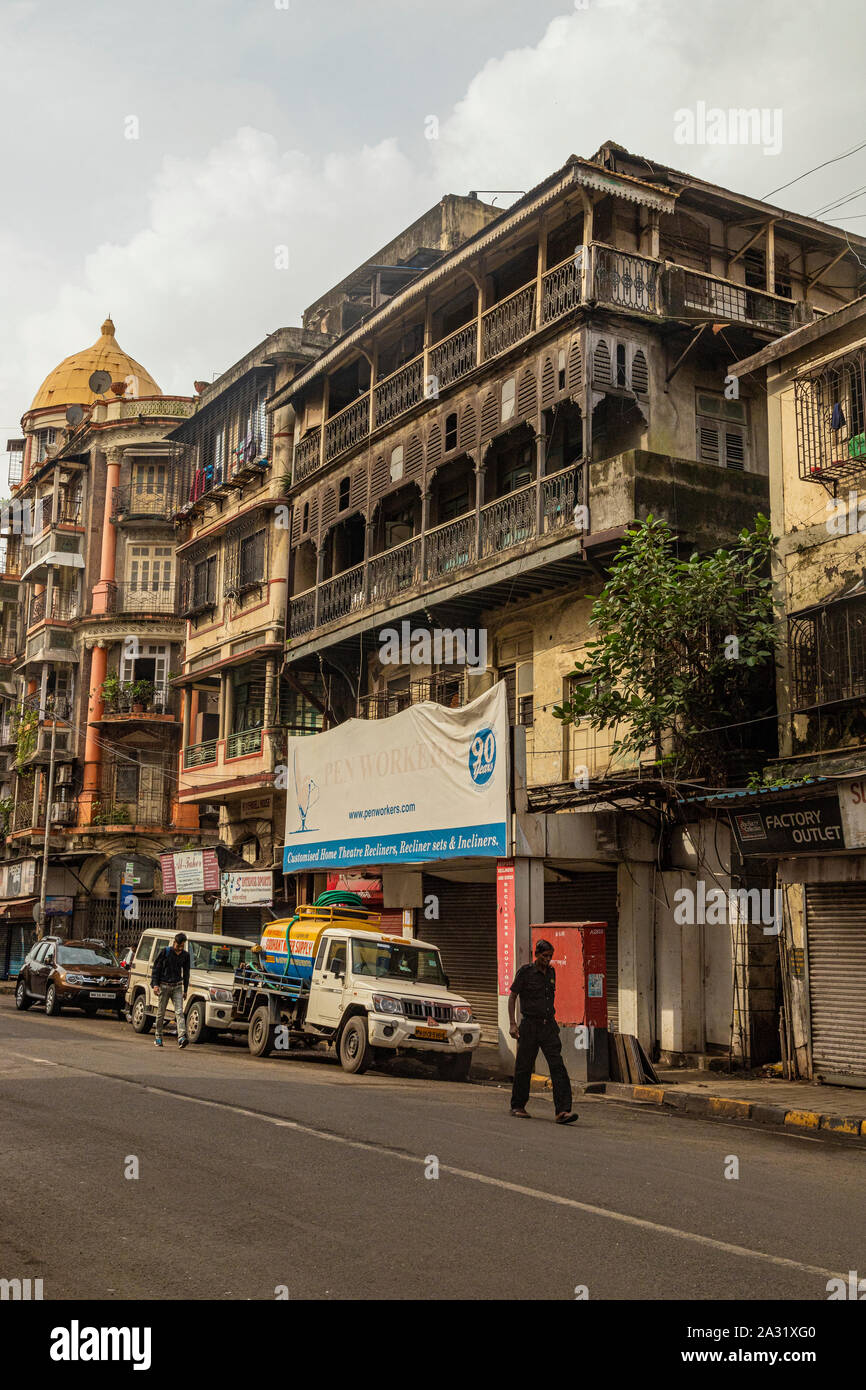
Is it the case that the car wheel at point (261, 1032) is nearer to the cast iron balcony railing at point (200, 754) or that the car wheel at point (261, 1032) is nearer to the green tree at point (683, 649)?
the green tree at point (683, 649)

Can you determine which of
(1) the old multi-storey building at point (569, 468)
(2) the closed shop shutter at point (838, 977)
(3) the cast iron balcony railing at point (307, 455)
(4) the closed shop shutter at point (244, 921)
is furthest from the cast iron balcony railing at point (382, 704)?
(2) the closed shop shutter at point (838, 977)

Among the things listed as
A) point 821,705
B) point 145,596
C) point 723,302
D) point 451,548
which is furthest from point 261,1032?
point 145,596

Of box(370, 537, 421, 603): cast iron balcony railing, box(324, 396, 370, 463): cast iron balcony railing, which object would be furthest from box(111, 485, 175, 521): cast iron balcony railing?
box(370, 537, 421, 603): cast iron balcony railing

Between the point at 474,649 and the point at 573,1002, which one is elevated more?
the point at 474,649

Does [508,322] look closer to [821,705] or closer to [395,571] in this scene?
[395,571]

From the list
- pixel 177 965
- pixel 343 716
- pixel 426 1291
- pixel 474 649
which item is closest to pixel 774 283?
pixel 474 649

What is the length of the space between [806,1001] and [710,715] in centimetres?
422

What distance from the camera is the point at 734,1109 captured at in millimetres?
14805

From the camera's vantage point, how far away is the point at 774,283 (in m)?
24.6

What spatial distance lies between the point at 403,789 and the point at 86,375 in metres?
38.3

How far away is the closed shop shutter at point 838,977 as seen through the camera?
1670 centimetres
